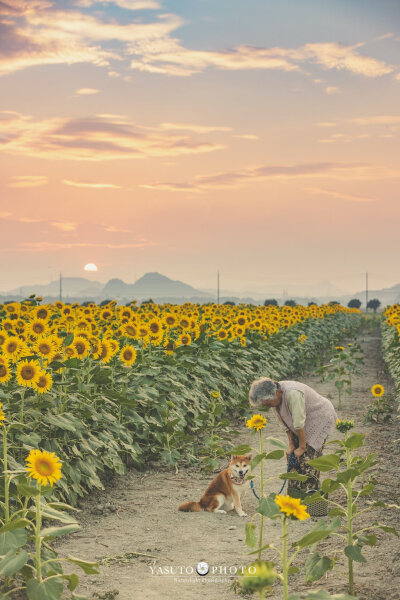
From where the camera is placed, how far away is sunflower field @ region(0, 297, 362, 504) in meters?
6.05

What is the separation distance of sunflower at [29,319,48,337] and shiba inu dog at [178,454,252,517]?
236 centimetres

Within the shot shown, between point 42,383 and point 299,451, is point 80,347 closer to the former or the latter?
point 42,383

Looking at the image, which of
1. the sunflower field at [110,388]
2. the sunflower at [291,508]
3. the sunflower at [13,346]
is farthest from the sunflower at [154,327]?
the sunflower at [291,508]

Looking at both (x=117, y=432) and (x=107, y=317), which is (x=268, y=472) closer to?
(x=117, y=432)

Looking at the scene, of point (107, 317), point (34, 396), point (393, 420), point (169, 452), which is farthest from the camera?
point (393, 420)

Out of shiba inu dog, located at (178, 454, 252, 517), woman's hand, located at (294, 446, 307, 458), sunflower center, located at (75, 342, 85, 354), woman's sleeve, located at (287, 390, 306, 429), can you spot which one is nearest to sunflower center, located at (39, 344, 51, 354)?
sunflower center, located at (75, 342, 85, 354)

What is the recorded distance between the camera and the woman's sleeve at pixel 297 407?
6.18 metres

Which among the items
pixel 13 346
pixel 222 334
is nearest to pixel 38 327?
pixel 13 346

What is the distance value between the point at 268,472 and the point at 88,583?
3.53m

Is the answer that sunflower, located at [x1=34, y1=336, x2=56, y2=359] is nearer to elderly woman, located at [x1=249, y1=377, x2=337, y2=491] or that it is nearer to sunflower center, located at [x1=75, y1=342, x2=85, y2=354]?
sunflower center, located at [x1=75, y1=342, x2=85, y2=354]

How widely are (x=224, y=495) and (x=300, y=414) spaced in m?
1.04

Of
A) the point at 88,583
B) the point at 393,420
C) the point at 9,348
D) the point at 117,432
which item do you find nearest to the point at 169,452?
the point at 117,432

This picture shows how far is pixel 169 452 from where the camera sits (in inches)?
305

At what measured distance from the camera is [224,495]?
640 cm
